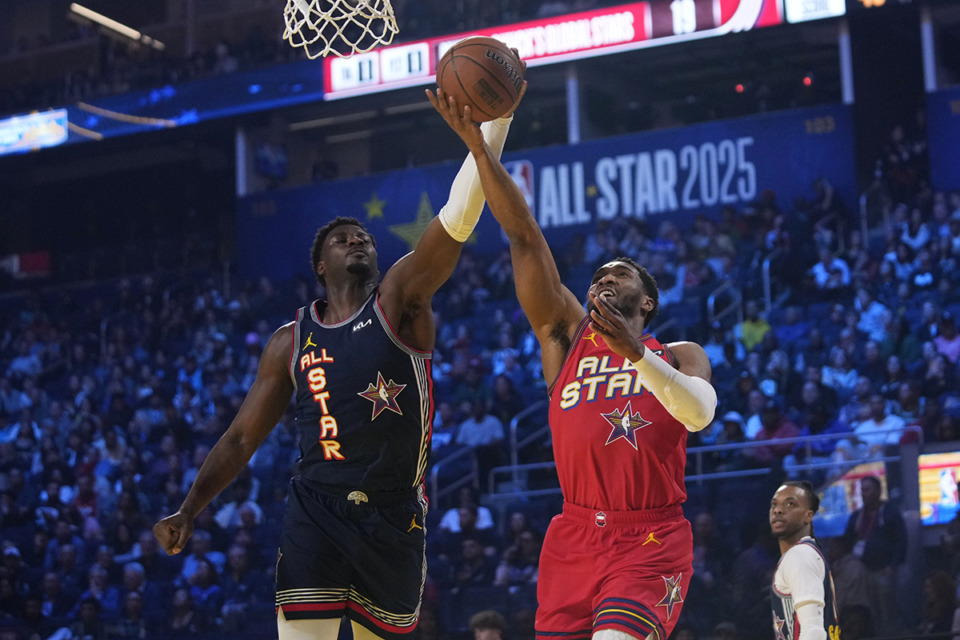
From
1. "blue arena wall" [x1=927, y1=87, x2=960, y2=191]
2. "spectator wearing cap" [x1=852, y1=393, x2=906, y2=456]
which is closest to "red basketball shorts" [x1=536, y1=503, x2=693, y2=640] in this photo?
"spectator wearing cap" [x1=852, y1=393, x2=906, y2=456]

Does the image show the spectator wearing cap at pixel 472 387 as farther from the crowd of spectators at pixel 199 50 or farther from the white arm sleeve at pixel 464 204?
the white arm sleeve at pixel 464 204

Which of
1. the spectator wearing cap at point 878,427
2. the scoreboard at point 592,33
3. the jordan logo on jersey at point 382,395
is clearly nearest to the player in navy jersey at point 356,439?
the jordan logo on jersey at point 382,395

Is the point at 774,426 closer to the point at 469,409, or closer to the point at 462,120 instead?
the point at 469,409

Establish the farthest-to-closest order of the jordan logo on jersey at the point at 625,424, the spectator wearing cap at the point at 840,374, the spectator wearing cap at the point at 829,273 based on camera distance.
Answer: the spectator wearing cap at the point at 829,273, the spectator wearing cap at the point at 840,374, the jordan logo on jersey at the point at 625,424

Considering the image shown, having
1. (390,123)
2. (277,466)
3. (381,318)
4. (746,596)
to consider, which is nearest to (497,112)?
(381,318)

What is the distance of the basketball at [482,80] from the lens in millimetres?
4523

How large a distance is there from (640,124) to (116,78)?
29.5 ft

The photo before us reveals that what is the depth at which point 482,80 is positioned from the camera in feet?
14.9

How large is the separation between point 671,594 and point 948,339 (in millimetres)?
7880

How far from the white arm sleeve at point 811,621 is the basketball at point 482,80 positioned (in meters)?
2.65

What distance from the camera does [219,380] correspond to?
15.4m

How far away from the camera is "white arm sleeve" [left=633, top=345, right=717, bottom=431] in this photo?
400 centimetres

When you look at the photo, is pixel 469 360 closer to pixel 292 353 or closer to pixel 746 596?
pixel 746 596

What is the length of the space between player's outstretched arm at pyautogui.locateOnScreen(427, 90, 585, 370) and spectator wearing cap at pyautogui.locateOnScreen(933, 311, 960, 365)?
7469mm
